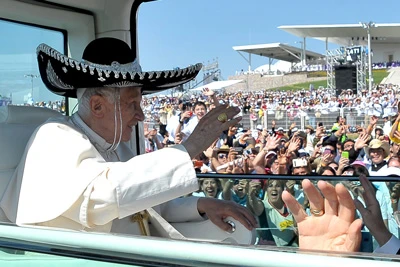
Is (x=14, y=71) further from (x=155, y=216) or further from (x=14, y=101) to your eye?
(x=155, y=216)

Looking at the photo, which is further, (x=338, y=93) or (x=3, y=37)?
(x=338, y=93)

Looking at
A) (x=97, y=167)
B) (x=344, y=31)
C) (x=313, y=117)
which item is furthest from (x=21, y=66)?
(x=344, y=31)

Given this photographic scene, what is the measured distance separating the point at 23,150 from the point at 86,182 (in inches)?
24.9

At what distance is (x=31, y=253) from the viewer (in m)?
1.50

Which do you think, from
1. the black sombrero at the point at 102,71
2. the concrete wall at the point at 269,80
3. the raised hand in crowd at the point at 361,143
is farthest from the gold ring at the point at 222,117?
the concrete wall at the point at 269,80

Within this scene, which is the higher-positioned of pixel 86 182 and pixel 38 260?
pixel 86 182

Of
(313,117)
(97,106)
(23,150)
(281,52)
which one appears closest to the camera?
(97,106)

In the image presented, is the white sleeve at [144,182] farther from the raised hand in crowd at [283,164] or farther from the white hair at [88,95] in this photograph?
the raised hand in crowd at [283,164]

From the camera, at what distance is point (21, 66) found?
283 centimetres

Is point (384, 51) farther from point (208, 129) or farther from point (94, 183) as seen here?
point (94, 183)

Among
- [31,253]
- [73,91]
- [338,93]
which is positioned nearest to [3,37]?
[73,91]

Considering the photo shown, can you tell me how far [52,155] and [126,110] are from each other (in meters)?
0.36

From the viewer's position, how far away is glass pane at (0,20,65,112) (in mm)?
2717

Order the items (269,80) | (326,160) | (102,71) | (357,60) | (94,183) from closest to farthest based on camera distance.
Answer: (94,183)
(102,71)
(326,160)
(357,60)
(269,80)
